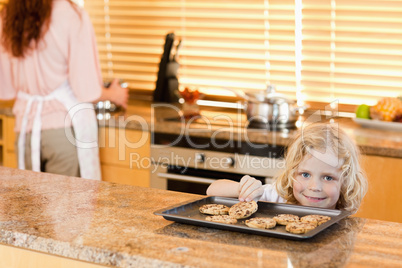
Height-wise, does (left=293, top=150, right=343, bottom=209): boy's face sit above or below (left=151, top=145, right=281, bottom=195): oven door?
above

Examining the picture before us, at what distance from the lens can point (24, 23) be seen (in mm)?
2801

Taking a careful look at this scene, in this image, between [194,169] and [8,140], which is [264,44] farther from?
[8,140]

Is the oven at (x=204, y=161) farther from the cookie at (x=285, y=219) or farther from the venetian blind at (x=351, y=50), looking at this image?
the cookie at (x=285, y=219)

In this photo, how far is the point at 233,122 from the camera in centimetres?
310

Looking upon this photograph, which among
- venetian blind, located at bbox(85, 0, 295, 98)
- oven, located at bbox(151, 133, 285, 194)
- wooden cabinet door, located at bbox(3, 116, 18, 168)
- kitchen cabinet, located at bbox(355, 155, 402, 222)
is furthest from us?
venetian blind, located at bbox(85, 0, 295, 98)

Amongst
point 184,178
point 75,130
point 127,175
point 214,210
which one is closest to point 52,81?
point 75,130

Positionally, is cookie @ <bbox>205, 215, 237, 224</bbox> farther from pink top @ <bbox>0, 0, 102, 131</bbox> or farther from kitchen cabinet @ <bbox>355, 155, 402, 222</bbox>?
pink top @ <bbox>0, 0, 102, 131</bbox>

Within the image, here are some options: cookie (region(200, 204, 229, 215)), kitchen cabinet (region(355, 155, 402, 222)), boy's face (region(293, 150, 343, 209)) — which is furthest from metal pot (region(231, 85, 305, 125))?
cookie (region(200, 204, 229, 215))

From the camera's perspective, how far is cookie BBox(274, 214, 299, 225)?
135 centimetres

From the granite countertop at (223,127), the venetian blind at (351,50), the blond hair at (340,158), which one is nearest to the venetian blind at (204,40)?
the venetian blind at (351,50)

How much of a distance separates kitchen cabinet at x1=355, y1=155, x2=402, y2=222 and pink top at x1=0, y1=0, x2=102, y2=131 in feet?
4.22

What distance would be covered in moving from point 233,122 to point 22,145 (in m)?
1.02

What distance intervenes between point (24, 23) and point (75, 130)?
0.54 metres

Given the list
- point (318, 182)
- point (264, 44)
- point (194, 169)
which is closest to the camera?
point (318, 182)
